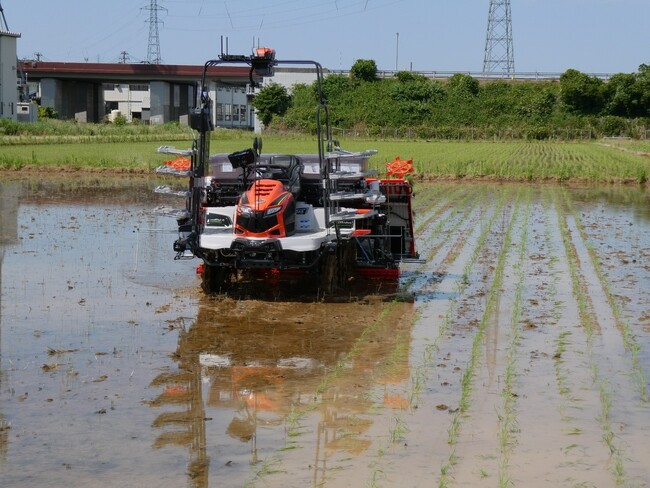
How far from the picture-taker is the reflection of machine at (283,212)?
9.97 metres

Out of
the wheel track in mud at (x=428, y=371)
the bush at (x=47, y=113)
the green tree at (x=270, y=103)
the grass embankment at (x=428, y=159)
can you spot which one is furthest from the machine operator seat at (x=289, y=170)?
the bush at (x=47, y=113)

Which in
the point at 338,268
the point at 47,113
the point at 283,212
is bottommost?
the point at 338,268

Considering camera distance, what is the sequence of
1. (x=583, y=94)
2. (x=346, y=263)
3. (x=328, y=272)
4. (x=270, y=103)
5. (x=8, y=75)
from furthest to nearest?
(x=583, y=94)
(x=270, y=103)
(x=8, y=75)
(x=346, y=263)
(x=328, y=272)

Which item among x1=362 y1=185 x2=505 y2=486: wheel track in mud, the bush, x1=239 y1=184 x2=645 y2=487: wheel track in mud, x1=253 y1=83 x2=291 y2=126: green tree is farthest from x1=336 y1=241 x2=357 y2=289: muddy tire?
the bush

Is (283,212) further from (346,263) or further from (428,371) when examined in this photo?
(428,371)

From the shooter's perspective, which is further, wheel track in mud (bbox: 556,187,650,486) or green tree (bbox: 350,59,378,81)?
green tree (bbox: 350,59,378,81)

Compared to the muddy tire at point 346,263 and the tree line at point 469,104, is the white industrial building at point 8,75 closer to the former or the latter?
the tree line at point 469,104

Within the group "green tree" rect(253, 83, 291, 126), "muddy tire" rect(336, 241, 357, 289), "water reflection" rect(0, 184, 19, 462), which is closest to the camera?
"water reflection" rect(0, 184, 19, 462)

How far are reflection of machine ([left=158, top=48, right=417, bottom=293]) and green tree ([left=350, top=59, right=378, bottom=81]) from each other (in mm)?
61771

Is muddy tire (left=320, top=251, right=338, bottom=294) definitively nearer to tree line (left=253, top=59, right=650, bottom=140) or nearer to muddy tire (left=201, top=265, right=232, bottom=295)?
muddy tire (left=201, top=265, right=232, bottom=295)

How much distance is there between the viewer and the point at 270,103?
66.2 metres

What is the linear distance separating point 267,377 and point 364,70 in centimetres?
6673

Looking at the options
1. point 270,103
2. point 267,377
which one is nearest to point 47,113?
point 270,103

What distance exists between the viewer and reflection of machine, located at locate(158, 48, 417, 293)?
9.97 m
